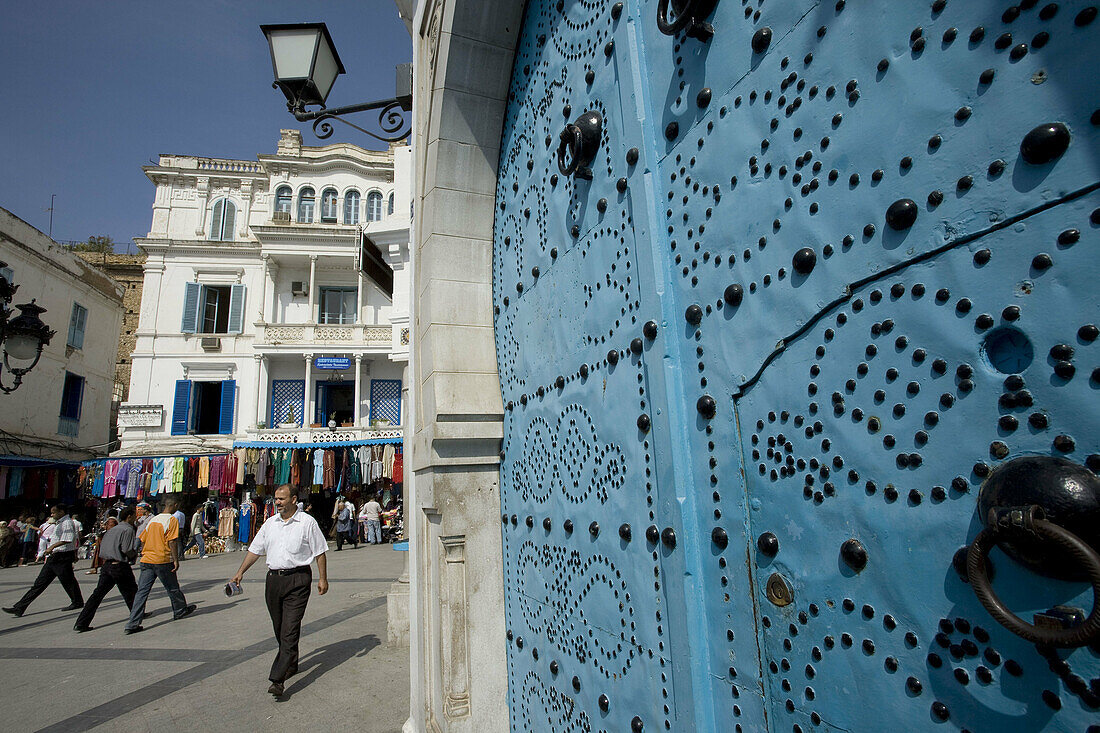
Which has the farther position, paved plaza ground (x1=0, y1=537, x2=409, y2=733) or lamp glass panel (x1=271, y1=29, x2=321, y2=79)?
lamp glass panel (x1=271, y1=29, x2=321, y2=79)

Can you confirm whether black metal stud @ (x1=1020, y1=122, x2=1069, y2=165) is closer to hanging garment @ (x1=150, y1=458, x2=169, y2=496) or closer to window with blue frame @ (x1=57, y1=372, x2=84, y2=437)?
hanging garment @ (x1=150, y1=458, x2=169, y2=496)

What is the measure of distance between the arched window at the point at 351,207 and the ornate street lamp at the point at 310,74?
2101 centimetres

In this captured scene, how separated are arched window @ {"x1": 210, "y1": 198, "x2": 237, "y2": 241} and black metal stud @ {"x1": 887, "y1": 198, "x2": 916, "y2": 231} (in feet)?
91.0

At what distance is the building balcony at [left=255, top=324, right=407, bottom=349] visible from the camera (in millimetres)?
22500

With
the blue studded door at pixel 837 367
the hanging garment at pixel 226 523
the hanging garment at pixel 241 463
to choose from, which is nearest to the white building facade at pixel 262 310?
the hanging garment at pixel 241 463

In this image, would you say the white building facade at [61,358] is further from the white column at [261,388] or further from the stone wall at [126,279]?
the stone wall at [126,279]

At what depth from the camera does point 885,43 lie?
1191 mm

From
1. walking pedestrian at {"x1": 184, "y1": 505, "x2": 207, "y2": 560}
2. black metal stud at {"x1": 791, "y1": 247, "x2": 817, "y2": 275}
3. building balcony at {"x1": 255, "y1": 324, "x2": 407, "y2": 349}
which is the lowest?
walking pedestrian at {"x1": 184, "y1": 505, "x2": 207, "y2": 560}

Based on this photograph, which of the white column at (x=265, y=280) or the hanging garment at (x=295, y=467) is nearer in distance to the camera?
the hanging garment at (x=295, y=467)

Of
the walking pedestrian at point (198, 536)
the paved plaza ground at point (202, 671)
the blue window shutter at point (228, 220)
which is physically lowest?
the paved plaza ground at point (202, 671)

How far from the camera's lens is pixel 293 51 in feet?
16.4

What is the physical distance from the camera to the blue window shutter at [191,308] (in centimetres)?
2302

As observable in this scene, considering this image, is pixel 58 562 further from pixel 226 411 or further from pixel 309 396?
pixel 226 411

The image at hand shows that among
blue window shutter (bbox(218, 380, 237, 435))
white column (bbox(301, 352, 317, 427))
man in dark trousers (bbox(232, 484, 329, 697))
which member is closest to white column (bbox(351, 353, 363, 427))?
white column (bbox(301, 352, 317, 427))
